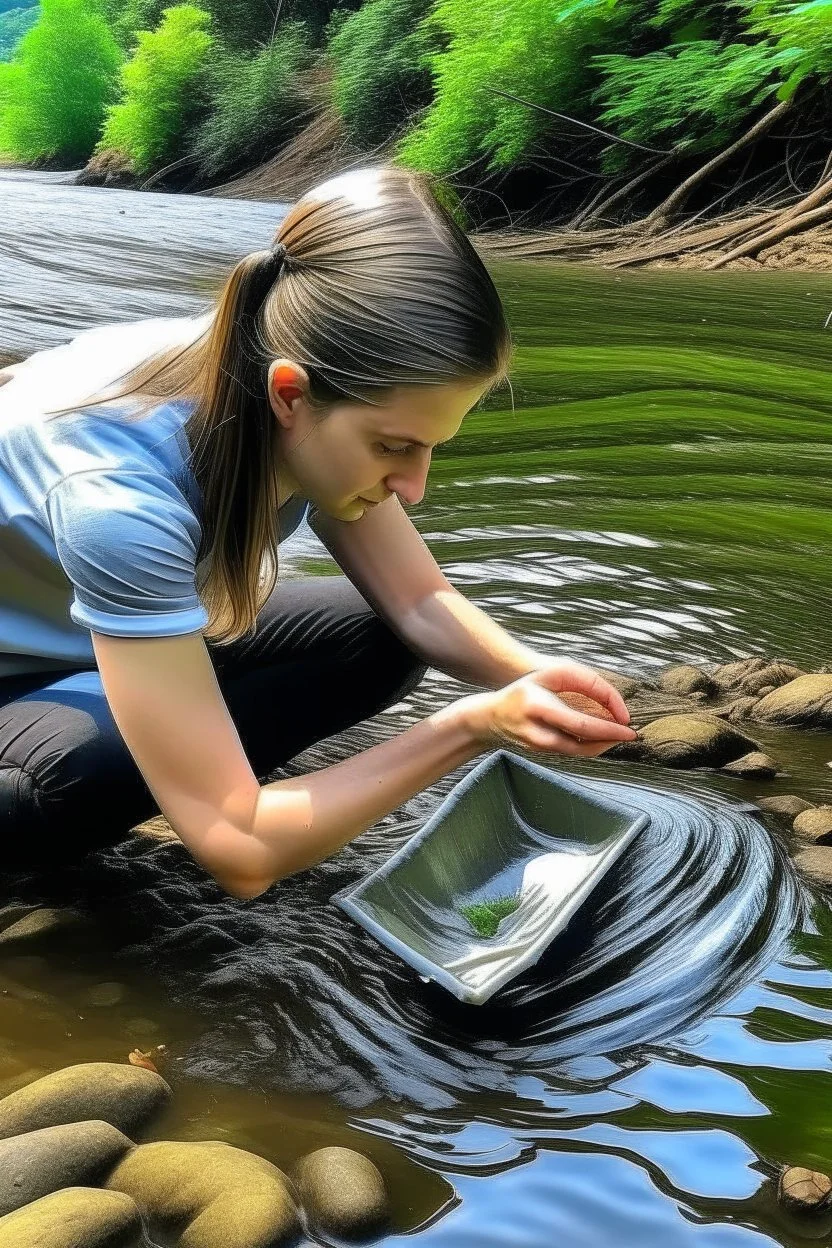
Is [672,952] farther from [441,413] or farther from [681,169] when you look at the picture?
[681,169]

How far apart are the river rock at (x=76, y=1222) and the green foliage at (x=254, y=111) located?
2335 centimetres

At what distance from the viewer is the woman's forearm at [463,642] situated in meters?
2.00

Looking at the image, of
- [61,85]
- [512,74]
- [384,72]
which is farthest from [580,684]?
[61,85]

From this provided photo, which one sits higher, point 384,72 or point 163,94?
point 163,94

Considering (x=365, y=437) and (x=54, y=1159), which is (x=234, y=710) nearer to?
(x=365, y=437)

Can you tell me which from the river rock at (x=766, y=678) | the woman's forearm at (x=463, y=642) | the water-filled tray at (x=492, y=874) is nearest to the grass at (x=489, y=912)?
the water-filled tray at (x=492, y=874)

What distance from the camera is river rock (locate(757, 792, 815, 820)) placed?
86.9 inches

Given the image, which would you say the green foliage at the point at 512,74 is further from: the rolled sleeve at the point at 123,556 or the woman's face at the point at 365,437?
the rolled sleeve at the point at 123,556

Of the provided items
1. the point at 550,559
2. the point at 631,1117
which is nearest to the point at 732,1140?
the point at 631,1117

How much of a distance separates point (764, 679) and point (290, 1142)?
1692mm

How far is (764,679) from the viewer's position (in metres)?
2.80

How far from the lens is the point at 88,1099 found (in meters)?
1.39

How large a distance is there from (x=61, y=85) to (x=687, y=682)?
35.2 meters

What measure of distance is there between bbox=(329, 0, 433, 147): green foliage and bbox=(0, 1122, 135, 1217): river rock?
60.8ft
